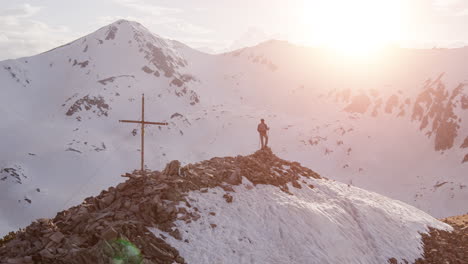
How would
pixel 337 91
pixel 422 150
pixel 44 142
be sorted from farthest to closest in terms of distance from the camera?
pixel 337 91 < pixel 44 142 < pixel 422 150

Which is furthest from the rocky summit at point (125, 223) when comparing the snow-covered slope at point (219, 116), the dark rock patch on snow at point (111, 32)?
the dark rock patch on snow at point (111, 32)

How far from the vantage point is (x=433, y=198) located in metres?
54.5

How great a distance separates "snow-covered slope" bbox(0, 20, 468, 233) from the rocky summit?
4524cm

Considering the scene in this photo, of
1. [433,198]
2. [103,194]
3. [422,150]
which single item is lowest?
[433,198]

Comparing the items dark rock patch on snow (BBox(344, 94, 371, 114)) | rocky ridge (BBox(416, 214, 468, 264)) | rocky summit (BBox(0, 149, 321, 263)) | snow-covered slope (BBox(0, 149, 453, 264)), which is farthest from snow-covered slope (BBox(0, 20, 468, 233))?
rocky summit (BBox(0, 149, 321, 263))

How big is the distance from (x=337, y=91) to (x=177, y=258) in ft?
311

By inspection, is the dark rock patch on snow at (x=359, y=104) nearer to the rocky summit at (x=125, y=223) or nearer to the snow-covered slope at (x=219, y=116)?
the snow-covered slope at (x=219, y=116)

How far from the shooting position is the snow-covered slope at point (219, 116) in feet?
205

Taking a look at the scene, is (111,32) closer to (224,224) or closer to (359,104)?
(359,104)

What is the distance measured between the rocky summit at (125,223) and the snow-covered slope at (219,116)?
4524 centimetres

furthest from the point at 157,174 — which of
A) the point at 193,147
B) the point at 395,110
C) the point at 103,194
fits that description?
the point at 395,110

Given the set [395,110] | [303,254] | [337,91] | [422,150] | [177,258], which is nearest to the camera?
[177,258]

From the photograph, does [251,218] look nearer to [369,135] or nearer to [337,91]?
[369,135]

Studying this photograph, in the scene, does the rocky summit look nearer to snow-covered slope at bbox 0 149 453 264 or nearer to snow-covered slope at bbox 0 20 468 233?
snow-covered slope at bbox 0 149 453 264
